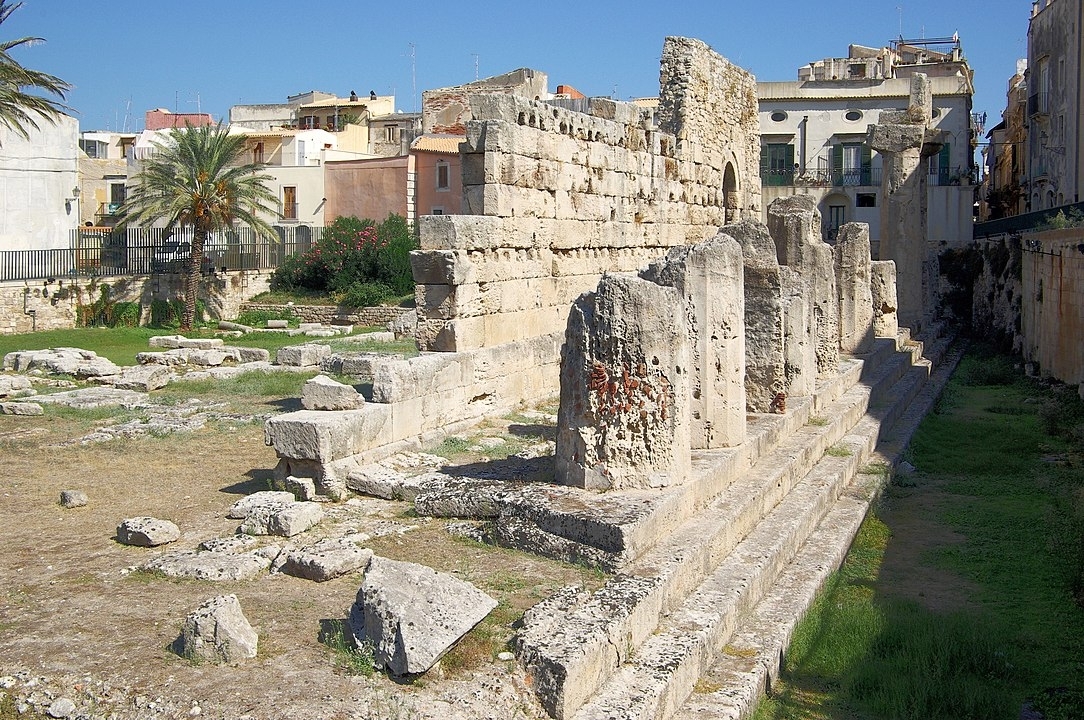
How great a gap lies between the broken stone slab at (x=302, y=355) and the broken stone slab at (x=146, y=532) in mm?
10297

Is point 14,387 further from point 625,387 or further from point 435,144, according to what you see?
point 435,144

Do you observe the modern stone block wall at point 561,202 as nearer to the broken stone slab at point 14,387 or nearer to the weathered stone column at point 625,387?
the weathered stone column at point 625,387

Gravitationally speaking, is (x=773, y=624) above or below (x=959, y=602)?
above

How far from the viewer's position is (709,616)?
6.22 metres

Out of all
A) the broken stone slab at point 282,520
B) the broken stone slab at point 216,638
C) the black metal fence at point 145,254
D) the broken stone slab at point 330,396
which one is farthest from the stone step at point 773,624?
the black metal fence at point 145,254

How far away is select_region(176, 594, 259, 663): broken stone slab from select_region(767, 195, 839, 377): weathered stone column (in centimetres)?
940

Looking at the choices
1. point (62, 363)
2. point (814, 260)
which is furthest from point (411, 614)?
point (62, 363)

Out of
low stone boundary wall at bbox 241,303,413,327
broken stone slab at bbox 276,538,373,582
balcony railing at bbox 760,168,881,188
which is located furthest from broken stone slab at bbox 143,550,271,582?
balcony railing at bbox 760,168,881,188

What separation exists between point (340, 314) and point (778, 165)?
70.3ft

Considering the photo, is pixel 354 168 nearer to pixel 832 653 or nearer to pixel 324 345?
pixel 324 345

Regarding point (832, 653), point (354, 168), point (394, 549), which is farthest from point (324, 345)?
point (354, 168)

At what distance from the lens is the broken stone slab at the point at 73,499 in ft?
27.9

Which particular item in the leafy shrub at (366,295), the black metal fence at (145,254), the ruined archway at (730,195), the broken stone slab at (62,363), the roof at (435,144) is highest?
the roof at (435,144)

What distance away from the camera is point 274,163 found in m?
41.9
